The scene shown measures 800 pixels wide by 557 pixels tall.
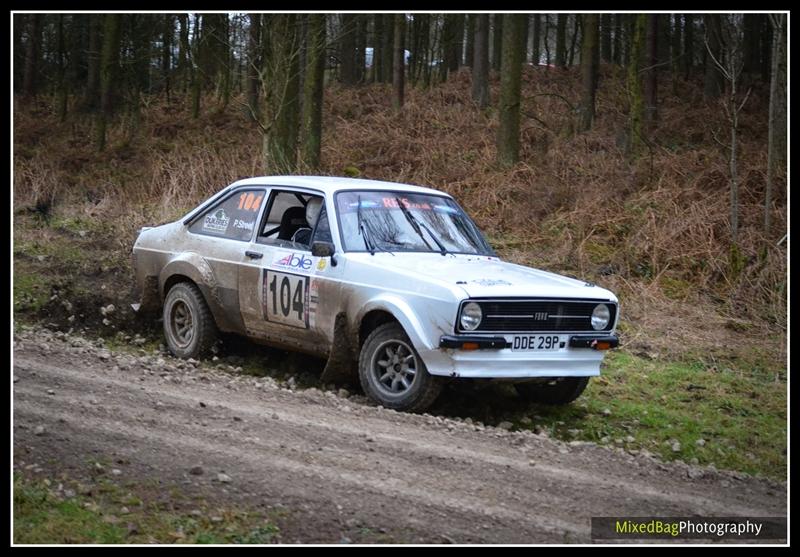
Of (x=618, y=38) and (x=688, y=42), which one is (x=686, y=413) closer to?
(x=688, y=42)

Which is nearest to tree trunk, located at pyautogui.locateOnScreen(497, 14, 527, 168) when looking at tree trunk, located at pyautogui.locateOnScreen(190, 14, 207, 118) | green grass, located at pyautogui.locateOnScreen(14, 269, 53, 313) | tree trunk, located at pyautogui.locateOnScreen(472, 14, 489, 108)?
tree trunk, located at pyautogui.locateOnScreen(472, 14, 489, 108)

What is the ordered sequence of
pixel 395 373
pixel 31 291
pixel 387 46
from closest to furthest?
pixel 395 373
pixel 31 291
pixel 387 46

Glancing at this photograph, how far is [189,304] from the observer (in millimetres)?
9250

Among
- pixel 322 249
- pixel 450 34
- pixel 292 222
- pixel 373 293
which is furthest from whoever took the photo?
pixel 450 34

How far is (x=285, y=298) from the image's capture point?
330 inches

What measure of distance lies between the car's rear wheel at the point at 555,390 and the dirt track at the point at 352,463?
1.17m

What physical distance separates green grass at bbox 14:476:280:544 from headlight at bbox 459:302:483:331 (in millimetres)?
2495

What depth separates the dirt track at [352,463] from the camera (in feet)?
17.3

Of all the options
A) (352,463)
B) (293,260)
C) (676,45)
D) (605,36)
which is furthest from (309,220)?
(605,36)

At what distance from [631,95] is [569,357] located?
12.4 m

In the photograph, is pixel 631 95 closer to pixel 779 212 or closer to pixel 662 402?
pixel 779 212

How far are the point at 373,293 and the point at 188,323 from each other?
99.6 inches

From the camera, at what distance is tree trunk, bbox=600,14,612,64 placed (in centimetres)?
3475

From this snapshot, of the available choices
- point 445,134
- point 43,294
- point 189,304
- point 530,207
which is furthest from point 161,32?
point 189,304
